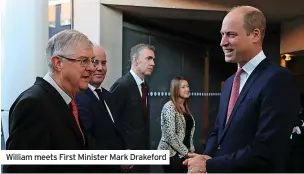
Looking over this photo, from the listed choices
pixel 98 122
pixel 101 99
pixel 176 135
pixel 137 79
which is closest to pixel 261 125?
pixel 98 122

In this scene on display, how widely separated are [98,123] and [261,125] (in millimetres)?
1205

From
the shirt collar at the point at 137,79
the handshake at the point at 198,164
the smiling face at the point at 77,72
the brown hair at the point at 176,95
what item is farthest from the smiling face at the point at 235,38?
the brown hair at the point at 176,95

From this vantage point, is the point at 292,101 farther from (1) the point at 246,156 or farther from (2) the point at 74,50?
(2) the point at 74,50

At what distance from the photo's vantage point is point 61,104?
1920 mm

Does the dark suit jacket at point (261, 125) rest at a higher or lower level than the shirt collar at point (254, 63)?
Answer: lower

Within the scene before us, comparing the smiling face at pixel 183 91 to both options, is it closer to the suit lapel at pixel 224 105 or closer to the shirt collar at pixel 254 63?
the suit lapel at pixel 224 105

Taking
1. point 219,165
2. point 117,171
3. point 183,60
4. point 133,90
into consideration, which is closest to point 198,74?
point 183,60

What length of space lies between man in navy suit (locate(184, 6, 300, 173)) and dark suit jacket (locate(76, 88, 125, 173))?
2.60 ft

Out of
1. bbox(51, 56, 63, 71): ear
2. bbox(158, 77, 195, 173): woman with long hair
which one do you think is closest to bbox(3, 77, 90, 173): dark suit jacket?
bbox(51, 56, 63, 71): ear

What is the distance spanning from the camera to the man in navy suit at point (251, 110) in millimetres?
1791

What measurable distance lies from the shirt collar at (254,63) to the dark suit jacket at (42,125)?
2.89ft

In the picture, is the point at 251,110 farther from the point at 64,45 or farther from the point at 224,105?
the point at 64,45

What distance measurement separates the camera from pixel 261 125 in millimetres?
1802

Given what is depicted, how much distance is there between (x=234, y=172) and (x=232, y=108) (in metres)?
0.32
